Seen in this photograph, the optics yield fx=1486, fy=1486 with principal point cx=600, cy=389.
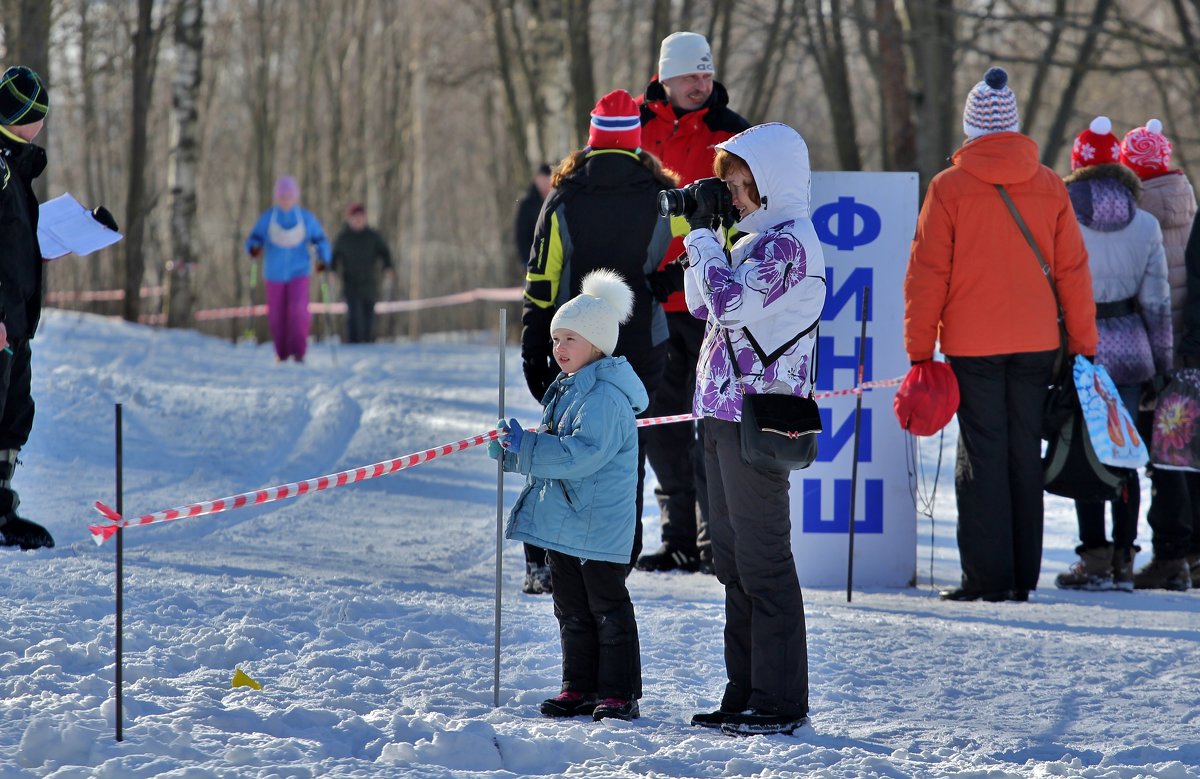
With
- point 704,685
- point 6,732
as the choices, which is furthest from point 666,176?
point 6,732

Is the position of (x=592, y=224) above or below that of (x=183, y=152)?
below

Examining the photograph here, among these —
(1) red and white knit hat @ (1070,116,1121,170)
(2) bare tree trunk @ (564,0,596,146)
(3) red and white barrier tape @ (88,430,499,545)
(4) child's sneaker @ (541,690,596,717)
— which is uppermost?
(2) bare tree trunk @ (564,0,596,146)

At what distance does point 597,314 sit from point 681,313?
2224 millimetres

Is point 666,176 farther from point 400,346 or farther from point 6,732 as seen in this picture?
point 400,346

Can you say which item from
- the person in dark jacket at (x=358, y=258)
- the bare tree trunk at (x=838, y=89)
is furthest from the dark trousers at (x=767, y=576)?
the person in dark jacket at (x=358, y=258)

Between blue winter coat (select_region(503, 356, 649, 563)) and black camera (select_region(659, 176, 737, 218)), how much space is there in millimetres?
540

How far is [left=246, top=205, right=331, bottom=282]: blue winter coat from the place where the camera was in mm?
15992

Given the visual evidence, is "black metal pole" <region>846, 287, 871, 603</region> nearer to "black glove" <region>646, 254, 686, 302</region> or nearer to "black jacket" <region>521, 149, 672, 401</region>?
"black glove" <region>646, 254, 686, 302</region>

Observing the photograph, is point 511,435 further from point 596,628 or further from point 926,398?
point 926,398

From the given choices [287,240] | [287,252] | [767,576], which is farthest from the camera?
[287,252]

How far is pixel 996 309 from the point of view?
6441 mm

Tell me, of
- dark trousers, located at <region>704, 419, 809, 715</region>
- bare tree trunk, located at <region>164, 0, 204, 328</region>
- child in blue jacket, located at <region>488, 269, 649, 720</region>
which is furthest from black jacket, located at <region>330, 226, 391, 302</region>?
dark trousers, located at <region>704, 419, 809, 715</region>

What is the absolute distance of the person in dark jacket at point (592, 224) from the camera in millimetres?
6160

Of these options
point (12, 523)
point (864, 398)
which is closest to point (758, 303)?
point (864, 398)
